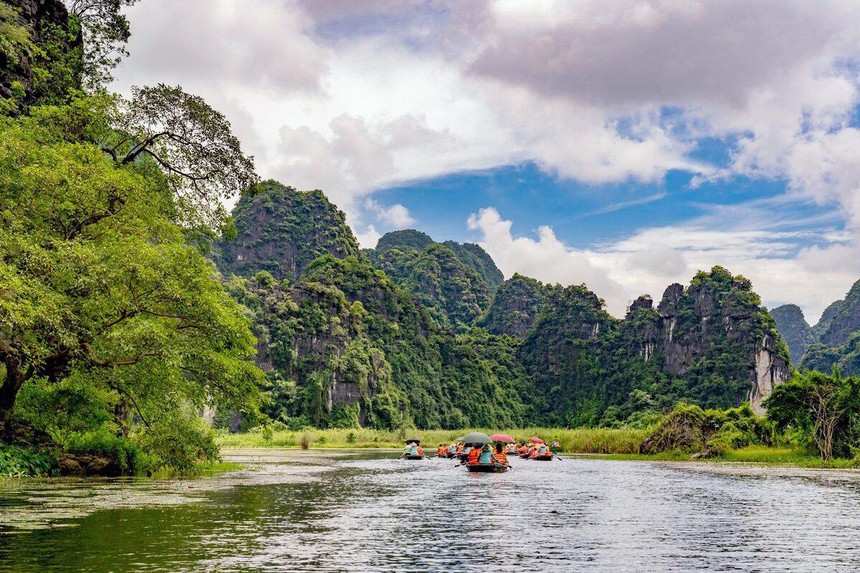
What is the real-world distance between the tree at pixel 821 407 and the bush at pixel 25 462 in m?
41.8

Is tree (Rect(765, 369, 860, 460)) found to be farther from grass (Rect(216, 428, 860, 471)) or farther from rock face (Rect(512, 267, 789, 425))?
rock face (Rect(512, 267, 789, 425))

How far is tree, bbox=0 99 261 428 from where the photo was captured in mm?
24312

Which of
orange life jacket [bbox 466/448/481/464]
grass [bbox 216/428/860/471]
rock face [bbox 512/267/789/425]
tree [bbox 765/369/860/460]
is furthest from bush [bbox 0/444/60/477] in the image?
rock face [bbox 512/267/789/425]

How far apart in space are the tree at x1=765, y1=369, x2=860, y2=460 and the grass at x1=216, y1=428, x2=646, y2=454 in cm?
1873

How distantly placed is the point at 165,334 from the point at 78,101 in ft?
35.6

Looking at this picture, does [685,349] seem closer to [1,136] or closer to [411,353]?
[411,353]

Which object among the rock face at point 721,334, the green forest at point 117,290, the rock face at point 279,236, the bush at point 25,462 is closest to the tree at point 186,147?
the green forest at point 117,290

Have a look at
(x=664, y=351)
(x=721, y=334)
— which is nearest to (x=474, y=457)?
(x=721, y=334)

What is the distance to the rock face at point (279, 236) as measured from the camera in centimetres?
18912

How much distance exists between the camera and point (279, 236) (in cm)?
18938

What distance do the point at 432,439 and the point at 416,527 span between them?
259 feet

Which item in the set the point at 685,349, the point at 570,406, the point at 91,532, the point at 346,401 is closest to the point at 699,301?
the point at 685,349

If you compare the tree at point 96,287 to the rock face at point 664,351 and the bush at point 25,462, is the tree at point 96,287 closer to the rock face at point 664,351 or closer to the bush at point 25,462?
the bush at point 25,462

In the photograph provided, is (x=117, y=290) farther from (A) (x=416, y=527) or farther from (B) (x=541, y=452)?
(B) (x=541, y=452)
